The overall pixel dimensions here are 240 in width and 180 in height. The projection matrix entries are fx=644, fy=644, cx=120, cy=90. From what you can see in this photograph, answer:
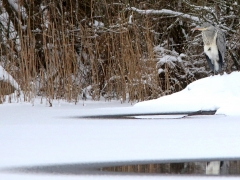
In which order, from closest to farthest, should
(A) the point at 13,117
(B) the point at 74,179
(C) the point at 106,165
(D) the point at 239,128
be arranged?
1. (B) the point at 74,179
2. (C) the point at 106,165
3. (D) the point at 239,128
4. (A) the point at 13,117

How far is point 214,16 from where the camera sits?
366 inches

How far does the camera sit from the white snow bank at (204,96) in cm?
653

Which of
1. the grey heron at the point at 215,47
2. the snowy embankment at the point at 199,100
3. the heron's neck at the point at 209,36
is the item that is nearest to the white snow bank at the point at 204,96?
the snowy embankment at the point at 199,100

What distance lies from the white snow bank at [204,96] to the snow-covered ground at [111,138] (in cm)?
3

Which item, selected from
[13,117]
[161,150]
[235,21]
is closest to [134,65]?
[235,21]

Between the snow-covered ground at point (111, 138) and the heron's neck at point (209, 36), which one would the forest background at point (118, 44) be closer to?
the heron's neck at point (209, 36)

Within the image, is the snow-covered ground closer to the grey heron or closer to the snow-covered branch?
the grey heron

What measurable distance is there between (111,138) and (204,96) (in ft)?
9.92

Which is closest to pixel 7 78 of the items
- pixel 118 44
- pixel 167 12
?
pixel 118 44

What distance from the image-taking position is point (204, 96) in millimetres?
6879

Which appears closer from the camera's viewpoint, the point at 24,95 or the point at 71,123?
the point at 71,123

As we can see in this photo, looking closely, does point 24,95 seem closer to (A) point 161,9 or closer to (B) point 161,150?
(A) point 161,9

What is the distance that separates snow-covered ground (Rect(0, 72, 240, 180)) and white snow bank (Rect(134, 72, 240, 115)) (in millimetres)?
29

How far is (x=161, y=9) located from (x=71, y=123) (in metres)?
4.94
